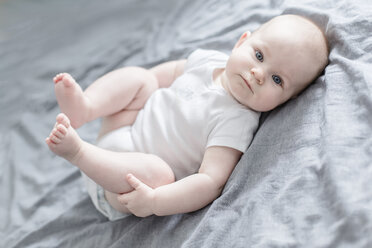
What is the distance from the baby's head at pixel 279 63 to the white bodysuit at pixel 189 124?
6cm

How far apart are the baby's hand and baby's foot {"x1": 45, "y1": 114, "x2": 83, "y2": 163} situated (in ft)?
0.48

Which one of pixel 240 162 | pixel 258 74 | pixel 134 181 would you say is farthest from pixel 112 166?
pixel 258 74

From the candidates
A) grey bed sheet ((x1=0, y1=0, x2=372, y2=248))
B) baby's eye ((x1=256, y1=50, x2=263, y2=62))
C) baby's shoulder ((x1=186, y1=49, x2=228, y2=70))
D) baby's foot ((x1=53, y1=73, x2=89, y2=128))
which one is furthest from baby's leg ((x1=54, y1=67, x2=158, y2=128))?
baby's eye ((x1=256, y1=50, x2=263, y2=62))

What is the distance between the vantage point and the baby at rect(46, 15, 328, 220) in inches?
36.8

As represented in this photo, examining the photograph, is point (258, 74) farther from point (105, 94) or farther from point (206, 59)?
point (105, 94)

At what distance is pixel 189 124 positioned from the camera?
1050mm

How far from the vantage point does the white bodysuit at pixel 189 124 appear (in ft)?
3.27

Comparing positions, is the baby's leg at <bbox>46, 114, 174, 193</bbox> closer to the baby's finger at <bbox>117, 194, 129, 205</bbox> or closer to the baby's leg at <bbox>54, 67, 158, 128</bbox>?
the baby's finger at <bbox>117, 194, 129, 205</bbox>

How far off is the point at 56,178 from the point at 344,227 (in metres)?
0.87

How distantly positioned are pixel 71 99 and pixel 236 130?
0.44 metres

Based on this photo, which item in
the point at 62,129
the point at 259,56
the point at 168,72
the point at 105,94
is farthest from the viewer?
the point at 168,72

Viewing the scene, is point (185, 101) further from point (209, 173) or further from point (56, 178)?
point (56, 178)

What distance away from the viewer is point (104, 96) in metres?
1.11

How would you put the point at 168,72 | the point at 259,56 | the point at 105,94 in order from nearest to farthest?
the point at 259,56, the point at 105,94, the point at 168,72
